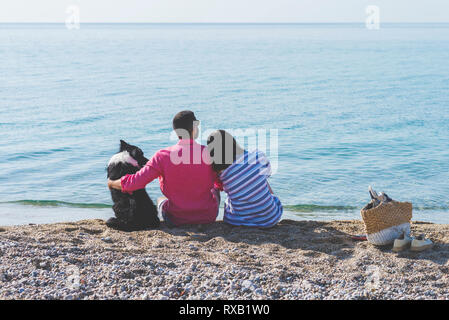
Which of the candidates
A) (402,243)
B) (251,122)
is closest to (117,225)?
(402,243)

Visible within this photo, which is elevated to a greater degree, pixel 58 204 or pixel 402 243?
pixel 402 243

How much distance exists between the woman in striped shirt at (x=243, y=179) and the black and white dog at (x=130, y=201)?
2.62ft

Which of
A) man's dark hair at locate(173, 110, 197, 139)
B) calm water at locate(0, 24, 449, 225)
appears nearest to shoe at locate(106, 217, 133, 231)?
man's dark hair at locate(173, 110, 197, 139)

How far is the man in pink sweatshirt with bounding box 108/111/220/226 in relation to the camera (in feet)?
17.8

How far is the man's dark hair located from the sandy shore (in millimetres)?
1060

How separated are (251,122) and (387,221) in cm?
963

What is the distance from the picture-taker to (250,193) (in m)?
5.63

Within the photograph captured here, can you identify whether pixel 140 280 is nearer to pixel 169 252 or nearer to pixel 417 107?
pixel 169 252

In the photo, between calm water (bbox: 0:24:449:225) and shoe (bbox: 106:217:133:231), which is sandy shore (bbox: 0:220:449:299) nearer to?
shoe (bbox: 106:217:133:231)

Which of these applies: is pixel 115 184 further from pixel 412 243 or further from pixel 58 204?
pixel 58 204

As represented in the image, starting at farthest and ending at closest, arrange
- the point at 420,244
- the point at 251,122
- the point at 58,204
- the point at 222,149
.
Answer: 1. the point at 251,122
2. the point at 58,204
3. the point at 222,149
4. the point at 420,244

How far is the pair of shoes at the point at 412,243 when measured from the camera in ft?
16.1

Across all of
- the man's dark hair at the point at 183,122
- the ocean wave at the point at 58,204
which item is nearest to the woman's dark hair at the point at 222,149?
the man's dark hair at the point at 183,122
